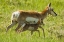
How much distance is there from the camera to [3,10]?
52.8ft

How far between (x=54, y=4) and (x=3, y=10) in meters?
3.23

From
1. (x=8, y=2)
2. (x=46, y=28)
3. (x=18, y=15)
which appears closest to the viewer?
(x=18, y=15)

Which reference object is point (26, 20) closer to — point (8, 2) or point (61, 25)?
point (61, 25)

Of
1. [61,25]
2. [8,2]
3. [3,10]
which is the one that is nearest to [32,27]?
[61,25]

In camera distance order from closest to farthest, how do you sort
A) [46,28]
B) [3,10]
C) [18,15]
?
[18,15] → [46,28] → [3,10]

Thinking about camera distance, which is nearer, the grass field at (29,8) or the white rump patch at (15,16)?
the white rump patch at (15,16)

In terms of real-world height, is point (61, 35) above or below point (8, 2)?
below

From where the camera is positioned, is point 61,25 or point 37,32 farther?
point 61,25

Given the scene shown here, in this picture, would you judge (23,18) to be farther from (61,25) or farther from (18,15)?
(61,25)

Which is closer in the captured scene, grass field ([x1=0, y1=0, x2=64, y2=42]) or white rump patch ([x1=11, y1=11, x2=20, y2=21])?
white rump patch ([x1=11, y1=11, x2=20, y2=21])

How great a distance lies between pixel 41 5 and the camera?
17.6 metres

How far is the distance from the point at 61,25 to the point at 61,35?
1620 mm

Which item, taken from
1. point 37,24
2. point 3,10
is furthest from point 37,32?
point 3,10

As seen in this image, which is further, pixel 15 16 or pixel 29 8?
Result: pixel 29 8
